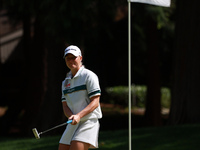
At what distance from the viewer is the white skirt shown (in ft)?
14.4

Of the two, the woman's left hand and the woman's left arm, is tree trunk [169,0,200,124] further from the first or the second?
the woman's left hand

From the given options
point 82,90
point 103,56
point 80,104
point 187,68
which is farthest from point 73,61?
point 103,56

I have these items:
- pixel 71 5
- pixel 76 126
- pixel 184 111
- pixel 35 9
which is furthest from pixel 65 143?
pixel 35 9

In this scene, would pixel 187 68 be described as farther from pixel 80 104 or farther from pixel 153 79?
pixel 80 104

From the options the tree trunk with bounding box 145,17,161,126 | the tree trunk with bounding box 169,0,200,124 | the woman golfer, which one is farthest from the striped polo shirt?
the tree trunk with bounding box 145,17,161,126

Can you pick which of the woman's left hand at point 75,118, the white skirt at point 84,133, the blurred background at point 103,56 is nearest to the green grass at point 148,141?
the blurred background at point 103,56

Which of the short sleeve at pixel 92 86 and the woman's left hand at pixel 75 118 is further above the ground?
the short sleeve at pixel 92 86

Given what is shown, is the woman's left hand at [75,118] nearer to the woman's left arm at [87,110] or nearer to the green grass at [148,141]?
the woman's left arm at [87,110]

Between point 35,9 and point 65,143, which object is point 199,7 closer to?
point 35,9

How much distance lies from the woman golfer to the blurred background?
18.1 feet

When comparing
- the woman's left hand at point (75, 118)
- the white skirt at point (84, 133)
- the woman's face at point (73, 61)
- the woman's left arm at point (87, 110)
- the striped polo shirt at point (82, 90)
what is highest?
the woman's face at point (73, 61)

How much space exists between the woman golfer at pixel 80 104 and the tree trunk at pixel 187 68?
22.6ft

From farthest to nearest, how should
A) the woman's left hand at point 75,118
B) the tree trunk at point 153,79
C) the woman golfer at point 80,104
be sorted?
the tree trunk at point 153,79 < the woman golfer at point 80,104 < the woman's left hand at point 75,118

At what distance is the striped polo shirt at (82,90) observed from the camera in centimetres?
443
